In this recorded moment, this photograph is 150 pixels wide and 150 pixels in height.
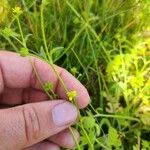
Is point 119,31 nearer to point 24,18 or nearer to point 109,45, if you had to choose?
point 109,45

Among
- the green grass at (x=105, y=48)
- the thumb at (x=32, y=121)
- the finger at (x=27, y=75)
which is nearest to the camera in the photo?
the thumb at (x=32, y=121)

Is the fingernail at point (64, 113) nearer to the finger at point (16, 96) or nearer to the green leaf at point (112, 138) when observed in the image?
the green leaf at point (112, 138)

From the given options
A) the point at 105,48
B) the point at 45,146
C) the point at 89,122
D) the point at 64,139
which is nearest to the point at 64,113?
the point at 89,122

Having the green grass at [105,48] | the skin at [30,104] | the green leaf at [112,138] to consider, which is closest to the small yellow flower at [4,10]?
the green grass at [105,48]

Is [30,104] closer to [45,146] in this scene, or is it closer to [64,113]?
[64,113]

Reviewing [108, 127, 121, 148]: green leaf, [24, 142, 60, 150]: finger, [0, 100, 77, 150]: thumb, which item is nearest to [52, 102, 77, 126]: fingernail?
[0, 100, 77, 150]: thumb

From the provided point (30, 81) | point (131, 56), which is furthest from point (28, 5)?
point (131, 56)

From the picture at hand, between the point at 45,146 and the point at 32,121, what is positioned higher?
the point at 32,121

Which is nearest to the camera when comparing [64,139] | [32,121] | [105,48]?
[32,121]
